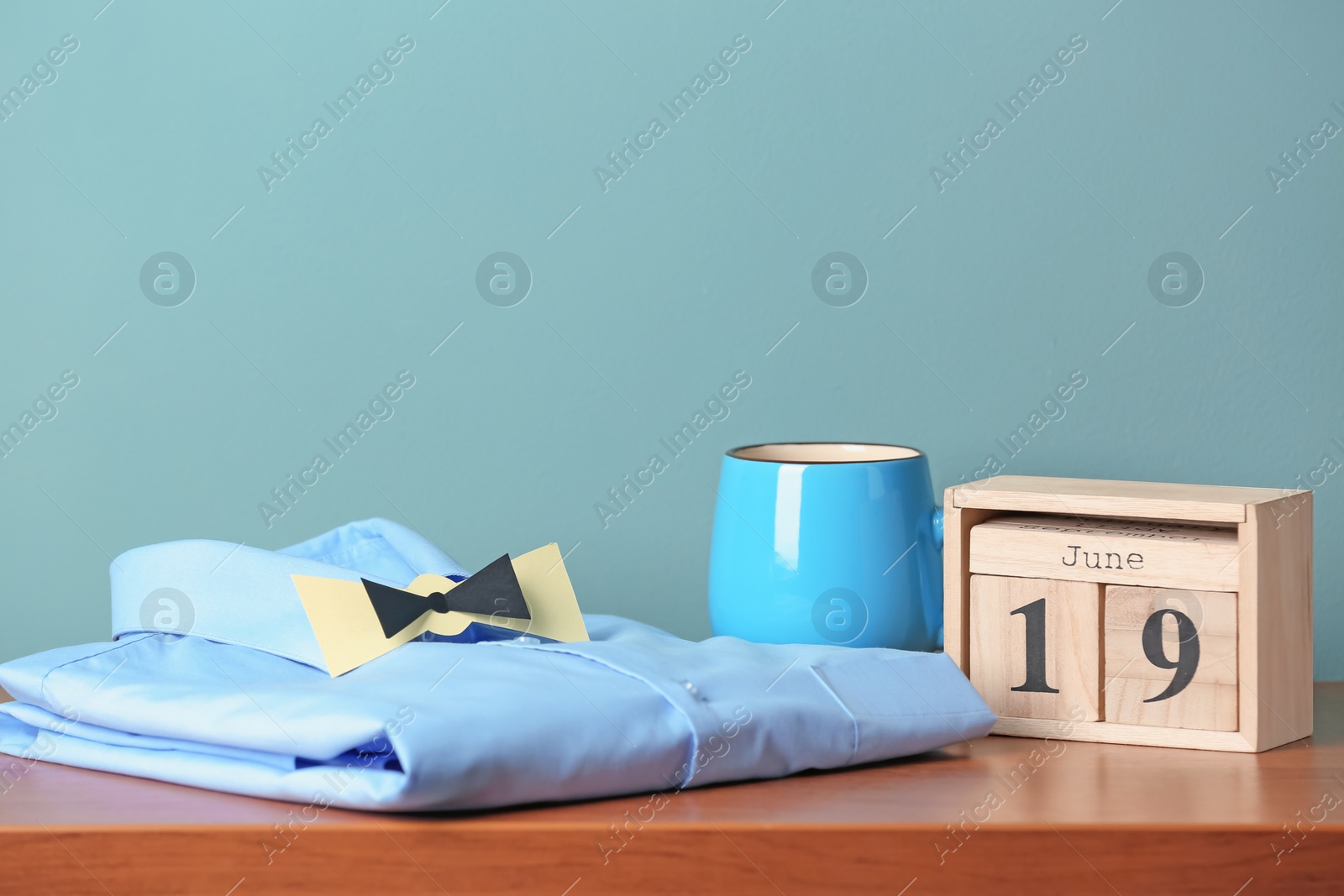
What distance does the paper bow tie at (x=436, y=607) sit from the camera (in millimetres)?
672

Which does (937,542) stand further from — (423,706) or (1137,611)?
(423,706)

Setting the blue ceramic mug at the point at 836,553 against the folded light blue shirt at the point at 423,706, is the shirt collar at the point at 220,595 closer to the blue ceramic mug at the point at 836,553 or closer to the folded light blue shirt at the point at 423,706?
the folded light blue shirt at the point at 423,706

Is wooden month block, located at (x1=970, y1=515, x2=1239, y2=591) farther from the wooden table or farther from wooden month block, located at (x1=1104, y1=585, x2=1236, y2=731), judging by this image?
the wooden table

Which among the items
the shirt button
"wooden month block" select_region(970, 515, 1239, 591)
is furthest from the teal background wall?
the shirt button

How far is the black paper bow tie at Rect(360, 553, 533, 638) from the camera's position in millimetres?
687

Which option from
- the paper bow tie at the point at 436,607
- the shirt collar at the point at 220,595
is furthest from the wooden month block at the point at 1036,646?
the shirt collar at the point at 220,595

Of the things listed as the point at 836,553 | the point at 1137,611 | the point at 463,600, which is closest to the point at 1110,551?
the point at 1137,611

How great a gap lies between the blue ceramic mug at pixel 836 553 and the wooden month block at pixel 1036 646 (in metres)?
0.05

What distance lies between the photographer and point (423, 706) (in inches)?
21.1

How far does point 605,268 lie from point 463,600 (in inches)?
13.4

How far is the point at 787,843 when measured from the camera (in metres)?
0.52

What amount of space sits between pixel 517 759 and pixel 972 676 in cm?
33

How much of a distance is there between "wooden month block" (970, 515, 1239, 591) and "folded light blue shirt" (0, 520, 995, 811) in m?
0.08

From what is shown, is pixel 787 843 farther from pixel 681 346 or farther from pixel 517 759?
pixel 681 346
